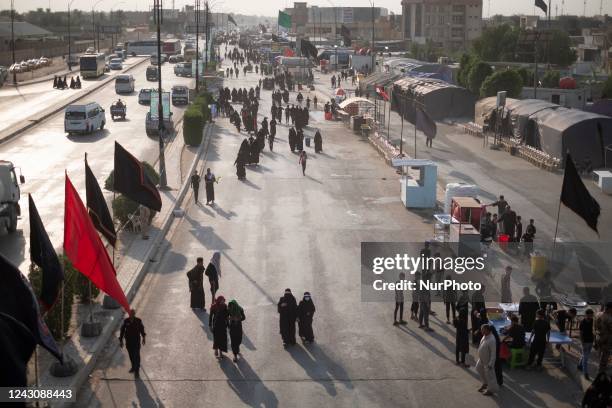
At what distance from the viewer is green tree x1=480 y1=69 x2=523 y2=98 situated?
170ft

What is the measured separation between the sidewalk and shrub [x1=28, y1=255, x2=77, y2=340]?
0.92 feet

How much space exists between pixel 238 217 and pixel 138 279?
276 inches

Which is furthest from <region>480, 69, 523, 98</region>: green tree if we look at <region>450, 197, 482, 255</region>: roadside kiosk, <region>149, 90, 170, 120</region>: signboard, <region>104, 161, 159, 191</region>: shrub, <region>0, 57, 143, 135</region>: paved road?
<region>104, 161, 159, 191</region>: shrub

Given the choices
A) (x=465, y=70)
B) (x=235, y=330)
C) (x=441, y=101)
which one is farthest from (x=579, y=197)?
(x=465, y=70)

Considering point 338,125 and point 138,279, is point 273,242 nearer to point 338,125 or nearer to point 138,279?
point 138,279

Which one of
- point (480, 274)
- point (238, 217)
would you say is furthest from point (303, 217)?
point (480, 274)

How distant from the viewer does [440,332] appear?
53.2ft

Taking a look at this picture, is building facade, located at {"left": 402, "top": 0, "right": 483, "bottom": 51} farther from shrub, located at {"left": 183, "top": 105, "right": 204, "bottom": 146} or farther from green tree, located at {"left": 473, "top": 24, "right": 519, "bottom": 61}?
shrub, located at {"left": 183, "top": 105, "right": 204, "bottom": 146}

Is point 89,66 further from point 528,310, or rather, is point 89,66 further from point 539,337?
point 539,337

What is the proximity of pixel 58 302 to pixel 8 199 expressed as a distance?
9.11 metres

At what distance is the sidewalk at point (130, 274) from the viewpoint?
44.5 feet

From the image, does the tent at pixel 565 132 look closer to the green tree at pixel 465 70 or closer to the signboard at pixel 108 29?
the green tree at pixel 465 70

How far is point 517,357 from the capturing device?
47.4 feet

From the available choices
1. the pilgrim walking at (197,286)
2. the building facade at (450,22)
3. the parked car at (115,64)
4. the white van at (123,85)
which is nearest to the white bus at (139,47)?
the parked car at (115,64)
